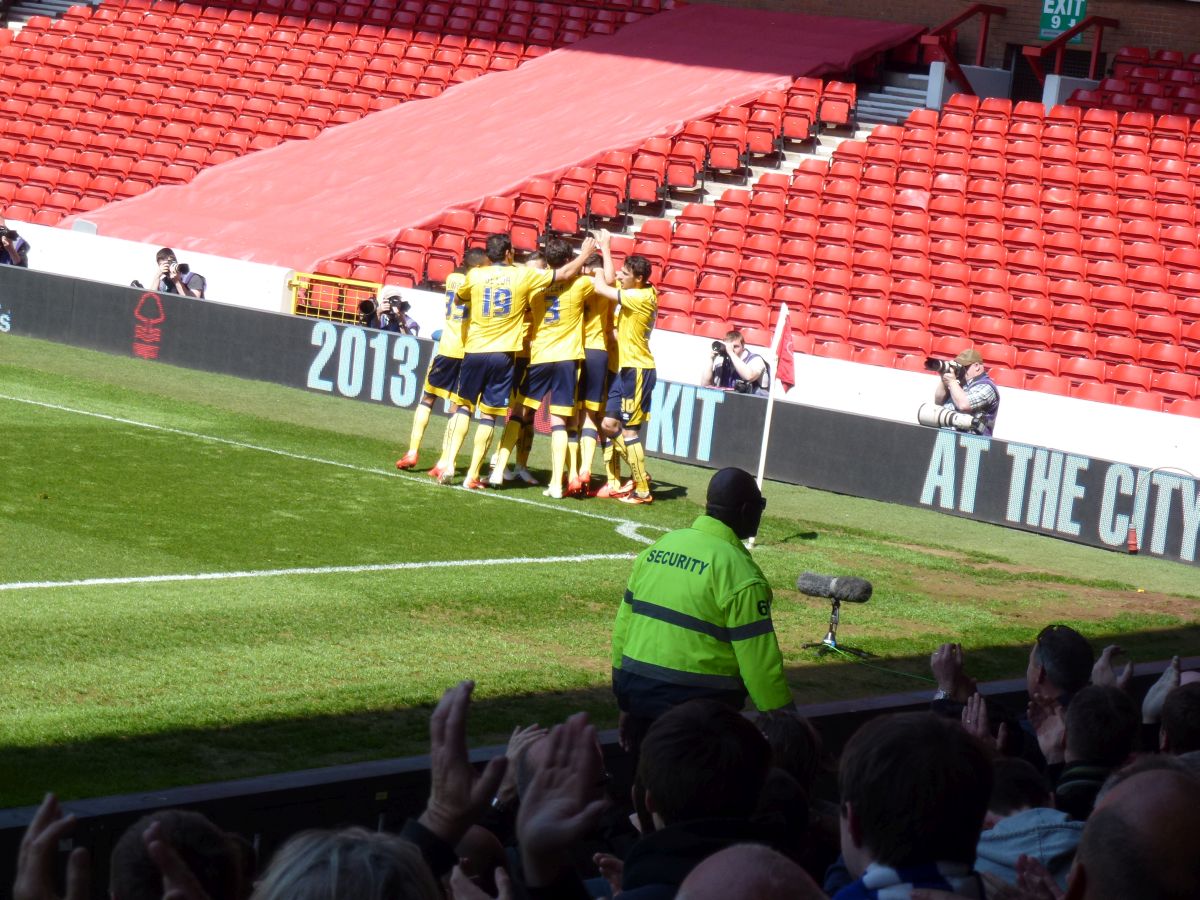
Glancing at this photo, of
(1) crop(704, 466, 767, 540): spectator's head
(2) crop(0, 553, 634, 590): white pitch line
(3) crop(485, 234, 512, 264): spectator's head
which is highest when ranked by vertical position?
(3) crop(485, 234, 512, 264): spectator's head

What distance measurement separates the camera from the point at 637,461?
47.2 feet

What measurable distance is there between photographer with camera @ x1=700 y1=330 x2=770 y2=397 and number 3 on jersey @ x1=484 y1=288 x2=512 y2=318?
4.82 m

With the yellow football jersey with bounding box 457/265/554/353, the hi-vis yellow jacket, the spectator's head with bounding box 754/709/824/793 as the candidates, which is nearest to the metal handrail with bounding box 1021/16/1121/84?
the yellow football jersey with bounding box 457/265/554/353

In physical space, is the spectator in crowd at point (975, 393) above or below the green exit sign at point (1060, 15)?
below

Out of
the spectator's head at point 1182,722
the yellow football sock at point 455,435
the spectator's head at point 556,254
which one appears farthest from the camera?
the yellow football sock at point 455,435

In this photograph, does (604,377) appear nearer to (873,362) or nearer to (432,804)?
(873,362)

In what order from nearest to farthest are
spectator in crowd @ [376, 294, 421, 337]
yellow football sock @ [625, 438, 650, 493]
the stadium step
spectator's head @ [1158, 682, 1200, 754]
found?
spectator's head @ [1158, 682, 1200, 754], yellow football sock @ [625, 438, 650, 493], spectator in crowd @ [376, 294, 421, 337], the stadium step

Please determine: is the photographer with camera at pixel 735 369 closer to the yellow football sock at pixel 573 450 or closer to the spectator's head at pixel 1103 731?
the yellow football sock at pixel 573 450

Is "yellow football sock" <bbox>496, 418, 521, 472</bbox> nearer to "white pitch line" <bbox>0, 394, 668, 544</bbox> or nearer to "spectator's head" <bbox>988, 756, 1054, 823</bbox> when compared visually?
"white pitch line" <bbox>0, 394, 668, 544</bbox>

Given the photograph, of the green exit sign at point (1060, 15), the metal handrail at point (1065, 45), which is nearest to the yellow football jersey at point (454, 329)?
the metal handrail at point (1065, 45)

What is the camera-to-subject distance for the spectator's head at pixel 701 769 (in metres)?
3.53

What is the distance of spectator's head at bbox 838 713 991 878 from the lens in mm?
3055

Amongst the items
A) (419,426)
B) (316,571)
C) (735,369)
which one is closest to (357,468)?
(419,426)

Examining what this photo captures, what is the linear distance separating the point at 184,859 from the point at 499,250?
35.8 feet
